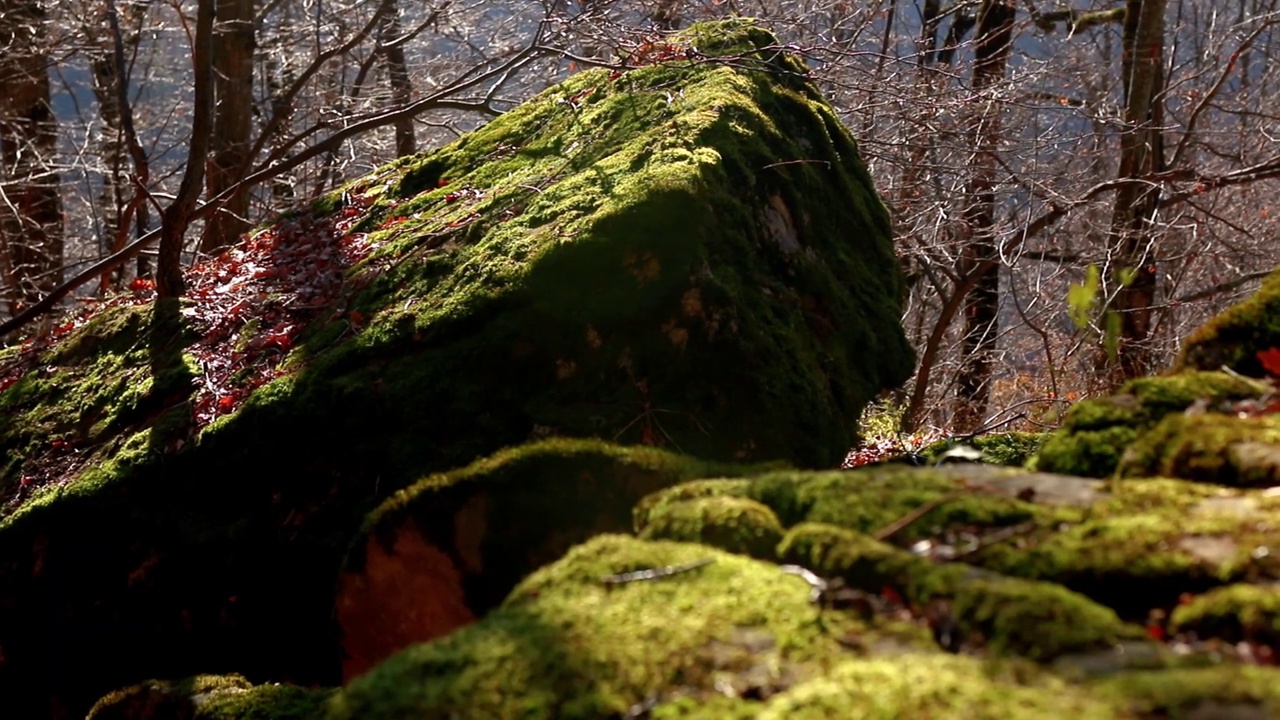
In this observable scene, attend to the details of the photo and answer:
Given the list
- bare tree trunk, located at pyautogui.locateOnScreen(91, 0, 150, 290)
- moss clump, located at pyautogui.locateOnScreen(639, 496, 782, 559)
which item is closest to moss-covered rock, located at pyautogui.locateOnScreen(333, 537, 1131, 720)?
moss clump, located at pyautogui.locateOnScreen(639, 496, 782, 559)

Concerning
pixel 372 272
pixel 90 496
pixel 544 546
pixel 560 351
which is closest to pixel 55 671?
pixel 90 496

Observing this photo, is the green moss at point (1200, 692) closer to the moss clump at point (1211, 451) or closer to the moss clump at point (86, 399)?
the moss clump at point (1211, 451)

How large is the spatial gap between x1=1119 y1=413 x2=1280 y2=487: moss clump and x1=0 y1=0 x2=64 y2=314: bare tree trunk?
994cm

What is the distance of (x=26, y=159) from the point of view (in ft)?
37.3

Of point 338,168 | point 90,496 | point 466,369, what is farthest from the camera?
point 338,168

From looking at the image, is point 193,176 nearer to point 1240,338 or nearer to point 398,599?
point 398,599

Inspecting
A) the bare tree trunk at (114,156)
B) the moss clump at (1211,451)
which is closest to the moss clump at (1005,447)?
the moss clump at (1211,451)

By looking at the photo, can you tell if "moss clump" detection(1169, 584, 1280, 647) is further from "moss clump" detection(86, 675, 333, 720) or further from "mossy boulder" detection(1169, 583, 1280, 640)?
"moss clump" detection(86, 675, 333, 720)

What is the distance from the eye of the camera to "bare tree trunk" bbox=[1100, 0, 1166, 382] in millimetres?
9055

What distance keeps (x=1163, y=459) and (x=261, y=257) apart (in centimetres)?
492

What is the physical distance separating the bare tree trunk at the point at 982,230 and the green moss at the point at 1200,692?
277 inches

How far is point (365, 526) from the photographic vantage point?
2920mm

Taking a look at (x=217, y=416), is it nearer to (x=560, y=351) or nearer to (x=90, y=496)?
(x=90, y=496)

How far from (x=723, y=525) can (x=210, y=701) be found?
224cm
